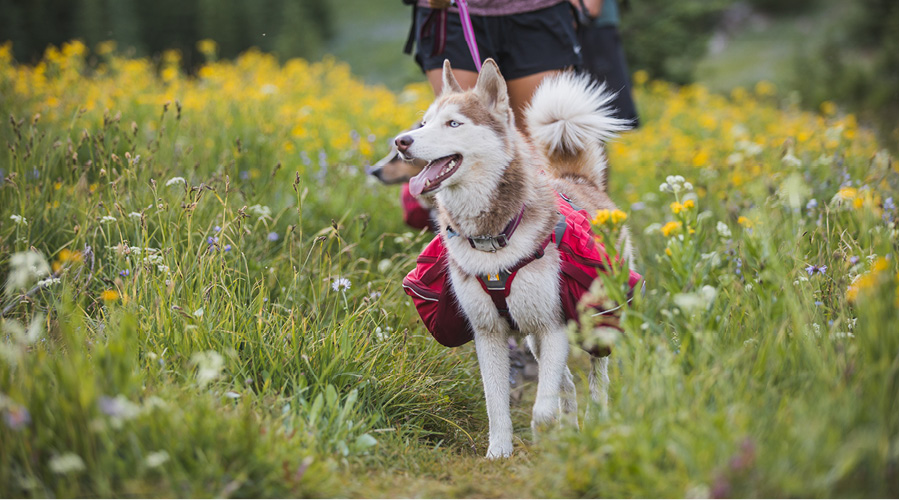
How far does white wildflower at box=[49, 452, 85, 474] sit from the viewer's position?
160 cm

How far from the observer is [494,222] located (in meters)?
2.53

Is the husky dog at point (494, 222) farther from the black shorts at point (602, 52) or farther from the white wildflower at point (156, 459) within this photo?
the black shorts at point (602, 52)

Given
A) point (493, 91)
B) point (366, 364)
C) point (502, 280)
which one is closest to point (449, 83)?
point (493, 91)

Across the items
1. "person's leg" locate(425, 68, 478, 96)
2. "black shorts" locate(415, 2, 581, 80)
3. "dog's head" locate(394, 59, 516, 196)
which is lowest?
"dog's head" locate(394, 59, 516, 196)

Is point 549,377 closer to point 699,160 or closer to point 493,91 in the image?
point 493,91

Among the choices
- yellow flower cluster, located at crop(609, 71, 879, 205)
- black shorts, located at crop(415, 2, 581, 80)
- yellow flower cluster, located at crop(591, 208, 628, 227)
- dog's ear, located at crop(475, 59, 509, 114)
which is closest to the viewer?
yellow flower cluster, located at crop(591, 208, 628, 227)

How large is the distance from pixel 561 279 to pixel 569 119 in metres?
0.88

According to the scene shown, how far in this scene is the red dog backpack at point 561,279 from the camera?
2484 mm

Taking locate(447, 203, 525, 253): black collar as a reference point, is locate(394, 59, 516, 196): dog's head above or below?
above

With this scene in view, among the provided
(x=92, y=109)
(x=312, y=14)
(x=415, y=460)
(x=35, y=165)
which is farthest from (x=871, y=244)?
(x=312, y=14)

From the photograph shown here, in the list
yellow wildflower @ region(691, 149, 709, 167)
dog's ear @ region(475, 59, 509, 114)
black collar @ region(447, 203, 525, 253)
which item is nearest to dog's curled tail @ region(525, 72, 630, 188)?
dog's ear @ region(475, 59, 509, 114)

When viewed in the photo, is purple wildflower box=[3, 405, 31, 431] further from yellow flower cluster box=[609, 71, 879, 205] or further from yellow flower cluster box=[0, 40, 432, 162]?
yellow flower cluster box=[0, 40, 432, 162]

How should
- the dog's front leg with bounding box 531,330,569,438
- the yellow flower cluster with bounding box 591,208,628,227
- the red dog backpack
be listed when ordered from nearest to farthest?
the yellow flower cluster with bounding box 591,208,628,227 → the dog's front leg with bounding box 531,330,569,438 → the red dog backpack

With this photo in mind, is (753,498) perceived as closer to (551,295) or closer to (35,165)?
(551,295)
